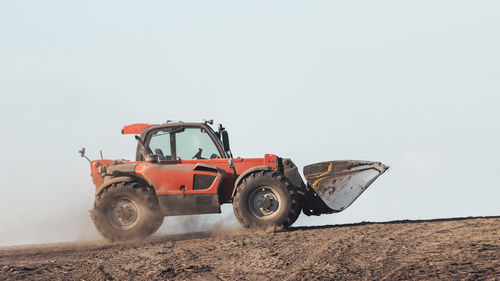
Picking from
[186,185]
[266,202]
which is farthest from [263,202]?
[186,185]

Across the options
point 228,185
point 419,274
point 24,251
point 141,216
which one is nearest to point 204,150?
point 228,185

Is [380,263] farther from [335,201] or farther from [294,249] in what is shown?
[335,201]

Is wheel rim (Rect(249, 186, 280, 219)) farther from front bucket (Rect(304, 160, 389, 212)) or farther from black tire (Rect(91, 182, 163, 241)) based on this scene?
black tire (Rect(91, 182, 163, 241))

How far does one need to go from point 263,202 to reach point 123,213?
10.1 feet

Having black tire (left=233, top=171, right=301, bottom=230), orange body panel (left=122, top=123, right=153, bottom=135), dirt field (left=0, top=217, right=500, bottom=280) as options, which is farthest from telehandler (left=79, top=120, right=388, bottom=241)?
dirt field (left=0, top=217, right=500, bottom=280)

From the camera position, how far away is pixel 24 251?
1241cm

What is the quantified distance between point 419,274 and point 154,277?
3.89m

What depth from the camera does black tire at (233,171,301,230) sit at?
39.7ft

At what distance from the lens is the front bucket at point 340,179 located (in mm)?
12516

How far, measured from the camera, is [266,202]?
1223 cm

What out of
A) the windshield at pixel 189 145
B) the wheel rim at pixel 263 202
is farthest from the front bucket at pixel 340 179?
the windshield at pixel 189 145

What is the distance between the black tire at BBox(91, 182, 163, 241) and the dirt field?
373 millimetres

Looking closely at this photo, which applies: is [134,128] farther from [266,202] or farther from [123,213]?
[266,202]

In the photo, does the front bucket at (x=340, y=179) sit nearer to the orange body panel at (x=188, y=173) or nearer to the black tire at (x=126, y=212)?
the orange body panel at (x=188, y=173)
